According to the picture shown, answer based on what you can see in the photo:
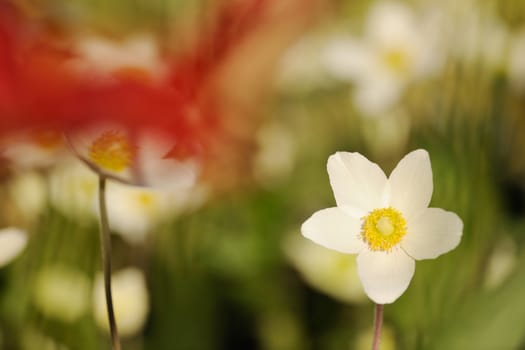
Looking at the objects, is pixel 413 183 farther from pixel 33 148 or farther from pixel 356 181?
pixel 33 148

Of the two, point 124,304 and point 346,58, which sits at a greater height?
point 346,58

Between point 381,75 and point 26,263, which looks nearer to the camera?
point 26,263

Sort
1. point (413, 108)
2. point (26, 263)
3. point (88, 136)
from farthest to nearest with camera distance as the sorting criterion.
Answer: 1. point (413, 108)
2. point (26, 263)
3. point (88, 136)

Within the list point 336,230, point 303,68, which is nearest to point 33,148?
point 336,230

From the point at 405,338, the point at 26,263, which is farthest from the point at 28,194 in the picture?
the point at 405,338

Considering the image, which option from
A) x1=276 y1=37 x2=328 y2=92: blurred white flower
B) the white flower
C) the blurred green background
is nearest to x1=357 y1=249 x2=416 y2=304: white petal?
the white flower

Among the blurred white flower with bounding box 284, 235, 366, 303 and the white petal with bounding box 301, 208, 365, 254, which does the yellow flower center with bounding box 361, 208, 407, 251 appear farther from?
the blurred white flower with bounding box 284, 235, 366, 303

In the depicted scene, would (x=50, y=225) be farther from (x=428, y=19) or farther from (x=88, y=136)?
(x=428, y=19)
